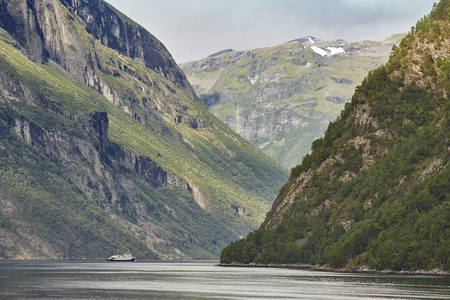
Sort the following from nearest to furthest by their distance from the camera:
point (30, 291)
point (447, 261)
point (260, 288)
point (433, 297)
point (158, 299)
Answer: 1. point (433, 297)
2. point (158, 299)
3. point (30, 291)
4. point (260, 288)
5. point (447, 261)

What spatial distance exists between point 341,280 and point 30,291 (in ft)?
263

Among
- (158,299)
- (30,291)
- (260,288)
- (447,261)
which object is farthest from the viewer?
(447,261)

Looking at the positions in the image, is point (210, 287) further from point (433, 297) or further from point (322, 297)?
point (433, 297)

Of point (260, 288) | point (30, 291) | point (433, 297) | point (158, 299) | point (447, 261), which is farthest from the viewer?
point (447, 261)

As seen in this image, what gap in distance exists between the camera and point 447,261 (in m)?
198

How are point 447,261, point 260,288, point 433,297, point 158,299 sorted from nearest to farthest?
1. point 433,297
2. point 158,299
3. point 260,288
4. point 447,261

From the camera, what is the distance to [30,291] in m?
167

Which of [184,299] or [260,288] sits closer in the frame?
[184,299]

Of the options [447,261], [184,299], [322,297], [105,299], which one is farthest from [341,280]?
[105,299]

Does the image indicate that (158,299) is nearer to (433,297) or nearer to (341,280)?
(433,297)

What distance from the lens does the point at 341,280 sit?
19900cm

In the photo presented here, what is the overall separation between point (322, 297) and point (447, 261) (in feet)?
199

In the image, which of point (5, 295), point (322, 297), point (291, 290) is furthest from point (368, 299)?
point (5, 295)

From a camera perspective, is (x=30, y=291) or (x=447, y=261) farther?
(x=447, y=261)
